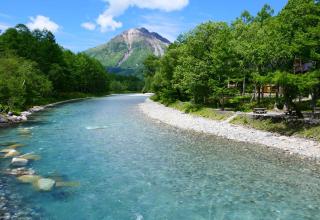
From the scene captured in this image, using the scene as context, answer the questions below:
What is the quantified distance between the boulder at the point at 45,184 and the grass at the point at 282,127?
67.2 ft

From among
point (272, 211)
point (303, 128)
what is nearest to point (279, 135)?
point (303, 128)

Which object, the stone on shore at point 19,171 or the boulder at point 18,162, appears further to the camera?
the boulder at point 18,162

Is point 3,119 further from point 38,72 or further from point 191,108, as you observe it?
point 38,72

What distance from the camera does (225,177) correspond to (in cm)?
2056

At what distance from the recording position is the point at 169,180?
65.8 feet

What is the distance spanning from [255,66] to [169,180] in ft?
94.0

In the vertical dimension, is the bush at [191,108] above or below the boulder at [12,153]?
above

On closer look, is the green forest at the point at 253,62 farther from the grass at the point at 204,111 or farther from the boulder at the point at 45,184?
the boulder at the point at 45,184

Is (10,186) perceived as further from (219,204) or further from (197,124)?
(197,124)

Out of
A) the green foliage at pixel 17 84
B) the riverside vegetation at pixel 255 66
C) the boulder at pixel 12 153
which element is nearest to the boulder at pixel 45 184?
the boulder at pixel 12 153

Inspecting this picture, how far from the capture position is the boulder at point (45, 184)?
59.7 feet

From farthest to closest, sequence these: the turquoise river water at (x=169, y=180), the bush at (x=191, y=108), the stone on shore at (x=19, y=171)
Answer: the bush at (x=191, y=108) → the stone on shore at (x=19, y=171) → the turquoise river water at (x=169, y=180)

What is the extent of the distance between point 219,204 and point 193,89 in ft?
127

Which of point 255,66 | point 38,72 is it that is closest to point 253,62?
point 255,66
